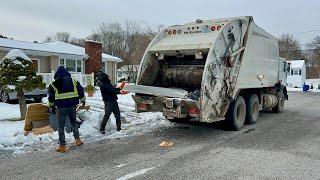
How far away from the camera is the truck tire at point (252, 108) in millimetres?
10680

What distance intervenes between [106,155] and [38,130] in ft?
8.01

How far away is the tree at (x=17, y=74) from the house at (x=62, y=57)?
32.7 ft

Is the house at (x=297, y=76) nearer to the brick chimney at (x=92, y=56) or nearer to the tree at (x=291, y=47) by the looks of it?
the tree at (x=291, y=47)

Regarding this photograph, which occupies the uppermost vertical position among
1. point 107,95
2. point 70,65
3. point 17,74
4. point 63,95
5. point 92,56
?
point 92,56

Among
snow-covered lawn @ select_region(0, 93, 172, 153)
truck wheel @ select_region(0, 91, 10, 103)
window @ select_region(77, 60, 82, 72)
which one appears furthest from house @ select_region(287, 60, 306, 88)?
snow-covered lawn @ select_region(0, 93, 172, 153)

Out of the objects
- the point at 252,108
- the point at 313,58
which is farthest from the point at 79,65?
the point at 313,58

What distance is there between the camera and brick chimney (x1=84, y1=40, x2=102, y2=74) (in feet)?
89.2

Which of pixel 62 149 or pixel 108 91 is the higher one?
pixel 108 91

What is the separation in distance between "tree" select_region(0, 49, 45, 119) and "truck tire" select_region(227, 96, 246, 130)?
5472 mm

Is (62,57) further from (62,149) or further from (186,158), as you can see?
(186,158)

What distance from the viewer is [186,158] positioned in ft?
22.4

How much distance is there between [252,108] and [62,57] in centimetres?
1666

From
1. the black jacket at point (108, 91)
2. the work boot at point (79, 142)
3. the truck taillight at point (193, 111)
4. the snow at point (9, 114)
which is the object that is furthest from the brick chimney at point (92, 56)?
the work boot at point (79, 142)

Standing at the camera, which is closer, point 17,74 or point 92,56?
point 17,74
